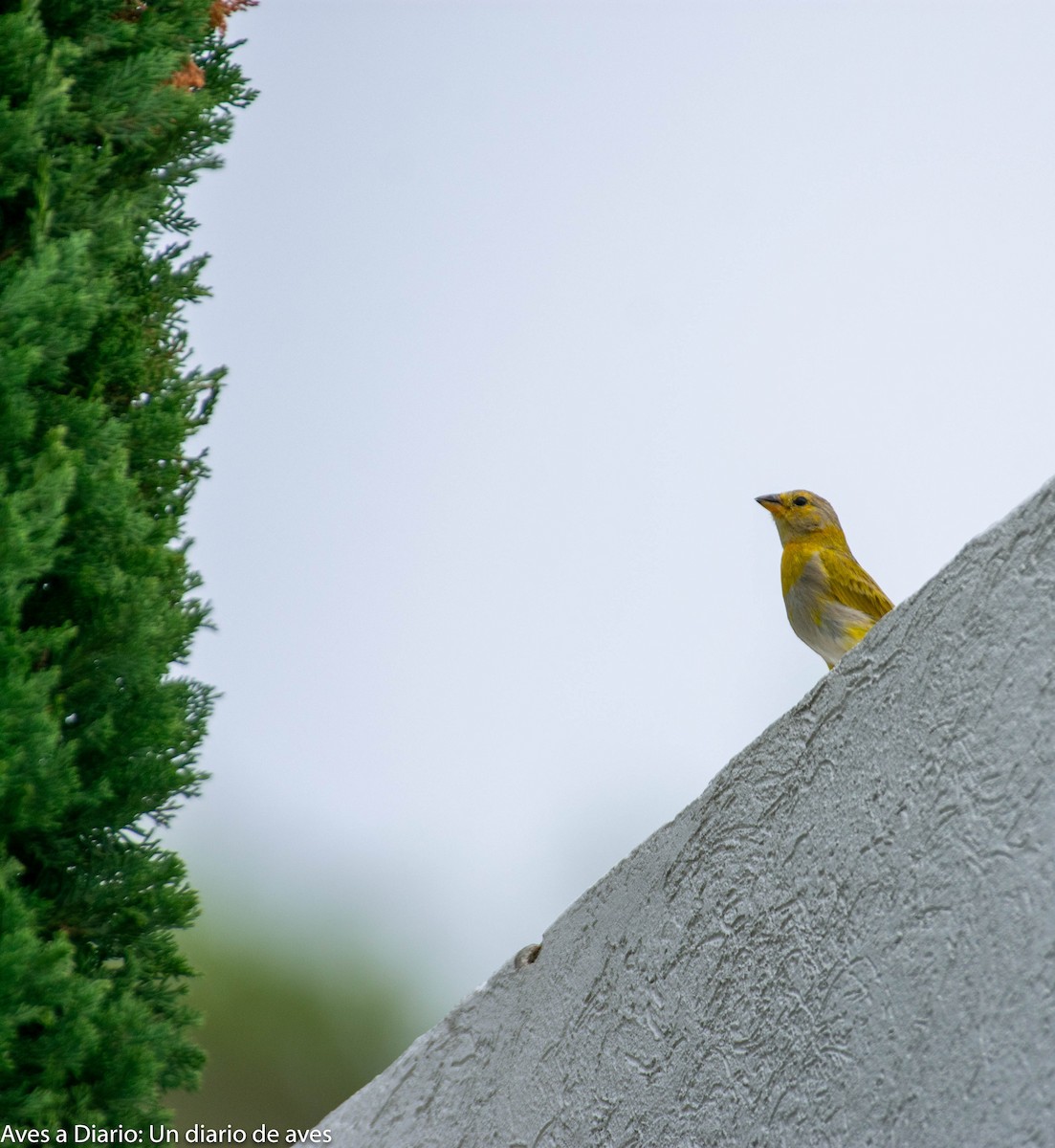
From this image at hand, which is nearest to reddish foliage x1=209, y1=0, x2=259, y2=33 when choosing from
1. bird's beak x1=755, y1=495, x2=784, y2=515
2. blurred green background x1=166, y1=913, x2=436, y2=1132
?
bird's beak x1=755, y1=495, x2=784, y2=515

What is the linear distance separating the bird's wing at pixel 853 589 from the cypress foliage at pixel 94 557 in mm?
1698

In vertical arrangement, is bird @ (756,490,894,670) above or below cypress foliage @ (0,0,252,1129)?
below

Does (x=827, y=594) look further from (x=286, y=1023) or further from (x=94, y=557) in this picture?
(x=286, y=1023)

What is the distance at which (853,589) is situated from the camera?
347cm

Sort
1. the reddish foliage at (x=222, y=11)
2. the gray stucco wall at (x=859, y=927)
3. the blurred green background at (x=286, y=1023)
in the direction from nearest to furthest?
the gray stucco wall at (x=859, y=927)
the reddish foliage at (x=222, y=11)
the blurred green background at (x=286, y=1023)

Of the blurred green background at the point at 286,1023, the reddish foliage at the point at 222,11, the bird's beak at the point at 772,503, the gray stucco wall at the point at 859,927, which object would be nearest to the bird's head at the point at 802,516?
the bird's beak at the point at 772,503

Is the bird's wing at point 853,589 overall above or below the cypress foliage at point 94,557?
below

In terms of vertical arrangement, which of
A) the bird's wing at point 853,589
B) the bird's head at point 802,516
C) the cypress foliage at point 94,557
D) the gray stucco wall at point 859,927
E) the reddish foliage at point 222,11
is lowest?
the gray stucco wall at point 859,927

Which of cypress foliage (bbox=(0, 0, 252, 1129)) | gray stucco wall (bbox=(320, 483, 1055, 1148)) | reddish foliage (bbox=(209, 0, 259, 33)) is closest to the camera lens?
gray stucco wall (bbox=(320, 483, 1055, 1148))

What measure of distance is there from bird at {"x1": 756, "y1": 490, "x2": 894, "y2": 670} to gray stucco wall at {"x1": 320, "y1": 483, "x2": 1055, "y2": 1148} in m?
1.34

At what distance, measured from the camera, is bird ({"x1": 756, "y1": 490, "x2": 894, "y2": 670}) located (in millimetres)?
3414

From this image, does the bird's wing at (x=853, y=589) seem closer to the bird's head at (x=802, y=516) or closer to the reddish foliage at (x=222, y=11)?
the bird's head at (x=802, y=516)

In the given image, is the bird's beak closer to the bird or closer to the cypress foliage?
the bird

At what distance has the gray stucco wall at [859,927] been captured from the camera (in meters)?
1.47
